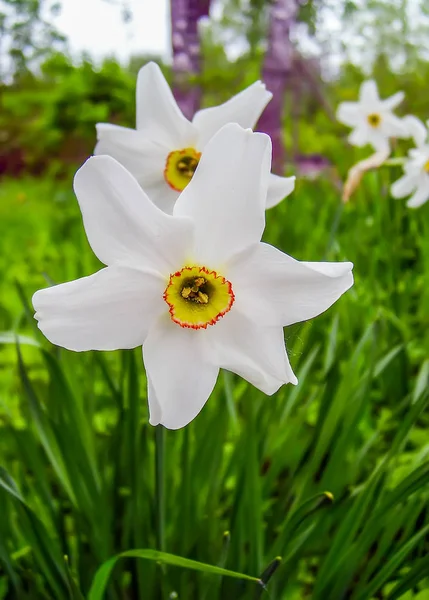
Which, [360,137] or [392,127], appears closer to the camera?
[392,127]

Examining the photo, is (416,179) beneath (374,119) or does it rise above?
beneath

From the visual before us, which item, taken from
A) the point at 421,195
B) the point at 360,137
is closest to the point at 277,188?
the point at 421,195

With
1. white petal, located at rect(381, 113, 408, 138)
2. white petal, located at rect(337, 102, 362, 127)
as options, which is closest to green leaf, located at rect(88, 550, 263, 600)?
white petal, located at rect(381, 113, 408, 138)

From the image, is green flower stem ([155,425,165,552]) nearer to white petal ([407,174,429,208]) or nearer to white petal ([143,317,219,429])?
white petal ([143,317,219,429])

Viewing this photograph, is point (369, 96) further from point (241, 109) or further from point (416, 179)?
point (241, 109)

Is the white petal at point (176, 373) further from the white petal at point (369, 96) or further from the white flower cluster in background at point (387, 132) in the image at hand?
the white petal at point (369, 96)

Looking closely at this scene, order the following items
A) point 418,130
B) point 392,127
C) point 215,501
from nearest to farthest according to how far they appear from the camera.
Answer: point 215,501 < point 418,130 < point 392,127

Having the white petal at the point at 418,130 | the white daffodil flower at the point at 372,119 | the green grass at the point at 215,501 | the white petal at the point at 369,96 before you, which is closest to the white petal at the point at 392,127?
the white daffodil flower at the point at 372,119
